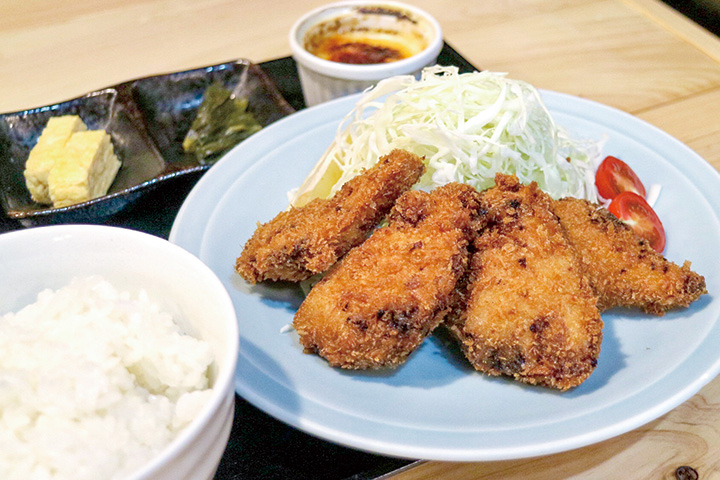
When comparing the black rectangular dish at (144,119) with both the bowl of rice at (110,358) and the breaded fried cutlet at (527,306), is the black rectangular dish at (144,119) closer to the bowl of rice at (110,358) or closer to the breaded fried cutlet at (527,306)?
the bowl of rice at (110,358)

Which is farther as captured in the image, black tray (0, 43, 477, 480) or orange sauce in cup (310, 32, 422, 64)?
orange sauce in cup (310, 32, 422, 64)

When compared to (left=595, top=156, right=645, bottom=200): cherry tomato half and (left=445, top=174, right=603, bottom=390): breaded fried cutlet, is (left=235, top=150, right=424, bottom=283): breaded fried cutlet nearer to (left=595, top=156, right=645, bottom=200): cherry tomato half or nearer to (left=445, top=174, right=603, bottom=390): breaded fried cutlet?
(left=445, top=174, right=603, bottom=390): breaded fried cutlet

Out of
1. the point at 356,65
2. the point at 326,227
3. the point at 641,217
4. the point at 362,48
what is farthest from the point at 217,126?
the point at 641,217

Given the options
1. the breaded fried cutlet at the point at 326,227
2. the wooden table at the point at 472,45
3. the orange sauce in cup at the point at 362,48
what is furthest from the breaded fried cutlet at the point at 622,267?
the orange sauce in cup at the point at 362,48

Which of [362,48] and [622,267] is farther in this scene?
[362,48]

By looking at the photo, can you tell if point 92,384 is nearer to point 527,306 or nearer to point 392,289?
point 392,289

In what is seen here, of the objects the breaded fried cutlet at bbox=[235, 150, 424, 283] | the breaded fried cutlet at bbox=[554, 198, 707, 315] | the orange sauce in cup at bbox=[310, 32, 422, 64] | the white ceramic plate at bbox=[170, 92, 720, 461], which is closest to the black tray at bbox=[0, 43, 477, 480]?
the white ceramic plate at bbox=[170, 92, 720, 461]
